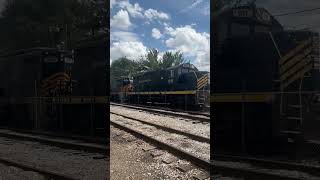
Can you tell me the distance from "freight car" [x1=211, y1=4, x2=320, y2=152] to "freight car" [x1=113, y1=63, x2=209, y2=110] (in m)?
17.0

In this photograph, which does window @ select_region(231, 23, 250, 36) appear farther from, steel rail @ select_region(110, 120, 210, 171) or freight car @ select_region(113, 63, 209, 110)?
freight car @ select_region(113, 63, 209, 110)

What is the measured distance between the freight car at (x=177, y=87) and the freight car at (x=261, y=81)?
55.9 feet

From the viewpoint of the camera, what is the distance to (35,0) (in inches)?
122

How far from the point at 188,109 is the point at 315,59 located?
18.3m

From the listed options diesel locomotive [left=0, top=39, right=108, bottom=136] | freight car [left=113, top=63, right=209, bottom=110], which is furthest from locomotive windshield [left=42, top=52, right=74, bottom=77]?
freight car [left=113, top=63, right=209, bottom=110]

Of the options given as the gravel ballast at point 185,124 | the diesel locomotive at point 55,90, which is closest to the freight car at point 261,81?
the diesel locomotive at point 55,90

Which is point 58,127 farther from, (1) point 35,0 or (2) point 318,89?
(2) point 318,89

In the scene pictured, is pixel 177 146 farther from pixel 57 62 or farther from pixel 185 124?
pixel 57 62

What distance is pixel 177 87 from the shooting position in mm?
22156

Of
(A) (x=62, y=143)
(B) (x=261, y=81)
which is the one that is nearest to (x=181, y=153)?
(A) (x=62, y=143)

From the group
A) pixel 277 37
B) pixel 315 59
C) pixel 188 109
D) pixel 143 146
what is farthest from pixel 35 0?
pixel 188 109

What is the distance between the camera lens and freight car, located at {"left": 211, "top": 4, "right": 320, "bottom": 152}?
2.55 metres

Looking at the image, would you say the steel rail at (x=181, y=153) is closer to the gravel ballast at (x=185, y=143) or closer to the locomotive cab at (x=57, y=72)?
the gravel ballast at (x=185, y=143)

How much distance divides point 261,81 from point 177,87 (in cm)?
1952
